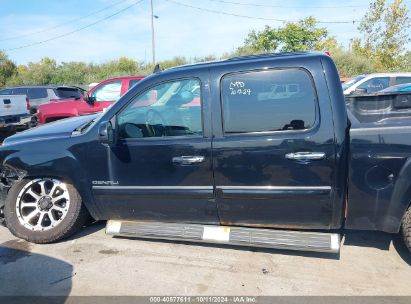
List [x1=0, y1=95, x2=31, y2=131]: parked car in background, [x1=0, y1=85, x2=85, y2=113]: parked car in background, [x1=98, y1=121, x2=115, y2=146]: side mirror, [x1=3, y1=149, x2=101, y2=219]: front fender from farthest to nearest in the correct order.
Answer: [x1=0, y1=85, x2=85, y2=113]: parked car in background
[x1=0, y1=95, x2=31, y2=131]: parked car in background
[x1=3, y1=149, x2=101, y2=219]: front fender
[x1=98, y1=121, x2=115, y2=146]: side mirror

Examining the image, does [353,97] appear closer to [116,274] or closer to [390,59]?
[116,274]

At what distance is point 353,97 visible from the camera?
13.2ft

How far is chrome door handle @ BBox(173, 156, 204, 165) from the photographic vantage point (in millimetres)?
3208

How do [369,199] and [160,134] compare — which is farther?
[160,134]

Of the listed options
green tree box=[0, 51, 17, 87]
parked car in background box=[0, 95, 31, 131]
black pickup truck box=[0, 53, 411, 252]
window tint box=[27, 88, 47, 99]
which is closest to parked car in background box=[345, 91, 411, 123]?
black pickup truck box=[0, 53, 411, 252]

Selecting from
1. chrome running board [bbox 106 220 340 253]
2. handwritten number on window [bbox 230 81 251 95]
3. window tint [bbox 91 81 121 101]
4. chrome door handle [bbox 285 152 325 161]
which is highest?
handwritten number on window [bbox 230 81 251 95]

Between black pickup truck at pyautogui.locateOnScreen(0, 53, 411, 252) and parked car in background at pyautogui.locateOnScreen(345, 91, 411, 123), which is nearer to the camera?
black pickup truck at pyautogui.locateOnScreen(0, 53, 411, 252)

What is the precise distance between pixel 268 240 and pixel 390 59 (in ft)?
91.2

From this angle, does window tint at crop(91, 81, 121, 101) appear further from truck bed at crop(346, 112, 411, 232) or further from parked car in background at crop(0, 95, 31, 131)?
truck bed at crop(346, 112, 411, 232)

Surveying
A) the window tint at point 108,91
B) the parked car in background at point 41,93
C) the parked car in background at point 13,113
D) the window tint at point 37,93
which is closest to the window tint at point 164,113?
the window tint at point 108,91

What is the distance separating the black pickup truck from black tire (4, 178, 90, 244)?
0.04 feet

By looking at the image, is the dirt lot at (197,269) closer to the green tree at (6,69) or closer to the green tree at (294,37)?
the green tree at (294,37)

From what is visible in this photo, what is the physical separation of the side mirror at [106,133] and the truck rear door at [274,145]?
0.95 m

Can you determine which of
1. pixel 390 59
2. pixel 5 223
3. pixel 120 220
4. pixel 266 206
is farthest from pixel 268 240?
pixel 390 59
